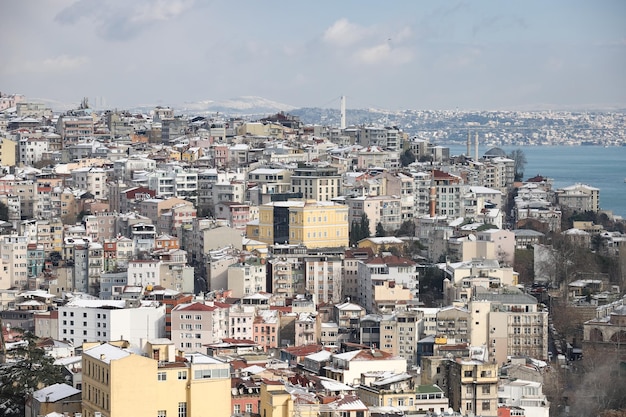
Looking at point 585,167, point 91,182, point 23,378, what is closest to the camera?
point 23,378

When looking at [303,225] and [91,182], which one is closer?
[303,225]

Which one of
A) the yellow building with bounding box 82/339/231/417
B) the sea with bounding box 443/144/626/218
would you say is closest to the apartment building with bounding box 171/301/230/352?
the yellow building with bounding box 82/339/231/417

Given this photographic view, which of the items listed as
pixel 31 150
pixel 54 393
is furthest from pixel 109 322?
pixel 31 150

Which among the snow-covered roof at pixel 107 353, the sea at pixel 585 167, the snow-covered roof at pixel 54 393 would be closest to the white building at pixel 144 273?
the snow-covered roof at pixel 54 393

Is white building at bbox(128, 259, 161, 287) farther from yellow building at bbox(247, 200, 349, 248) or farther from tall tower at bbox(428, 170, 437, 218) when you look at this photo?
tall tower at bbox(428, 170, 437, 218)

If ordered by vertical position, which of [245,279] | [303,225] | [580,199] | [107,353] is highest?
[107,353]

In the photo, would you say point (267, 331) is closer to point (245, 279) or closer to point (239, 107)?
point (245, 279)
